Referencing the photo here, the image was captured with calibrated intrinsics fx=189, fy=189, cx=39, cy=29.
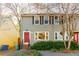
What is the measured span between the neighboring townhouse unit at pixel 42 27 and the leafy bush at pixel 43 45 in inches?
1.7

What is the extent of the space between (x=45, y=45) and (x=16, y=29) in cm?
40

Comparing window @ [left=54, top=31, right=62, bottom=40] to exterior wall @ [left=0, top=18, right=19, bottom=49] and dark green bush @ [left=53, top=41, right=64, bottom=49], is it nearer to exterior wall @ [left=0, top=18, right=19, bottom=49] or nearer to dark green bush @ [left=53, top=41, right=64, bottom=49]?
dark green bush @ [left=53, top=41, right=64, bottom=49]

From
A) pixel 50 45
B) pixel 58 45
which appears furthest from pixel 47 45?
pixel 58 45

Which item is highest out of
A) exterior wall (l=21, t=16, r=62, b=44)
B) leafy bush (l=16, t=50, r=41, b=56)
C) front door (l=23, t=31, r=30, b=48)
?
exterior wall (l=21, t=16, r=62, b=44)

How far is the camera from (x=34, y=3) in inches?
91.5

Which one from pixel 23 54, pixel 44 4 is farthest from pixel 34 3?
pixel 23 54

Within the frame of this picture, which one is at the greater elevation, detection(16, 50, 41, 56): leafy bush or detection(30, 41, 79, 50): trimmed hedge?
detection(30, 41, 79, 50): trimmed hedge

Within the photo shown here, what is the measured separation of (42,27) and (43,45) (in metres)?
0.22

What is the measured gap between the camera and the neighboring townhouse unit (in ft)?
7.45

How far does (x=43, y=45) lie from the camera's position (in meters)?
2.27

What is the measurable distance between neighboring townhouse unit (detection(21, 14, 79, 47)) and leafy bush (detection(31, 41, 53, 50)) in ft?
0.14

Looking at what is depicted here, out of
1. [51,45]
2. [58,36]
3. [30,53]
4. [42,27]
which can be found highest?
[42,27]

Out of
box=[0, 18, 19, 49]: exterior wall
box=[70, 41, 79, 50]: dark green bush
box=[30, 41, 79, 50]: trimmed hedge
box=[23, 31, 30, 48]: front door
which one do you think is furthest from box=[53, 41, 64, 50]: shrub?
box=[0, 18, 19, 49]: exterior wall

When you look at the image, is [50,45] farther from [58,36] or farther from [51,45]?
[58,36]
